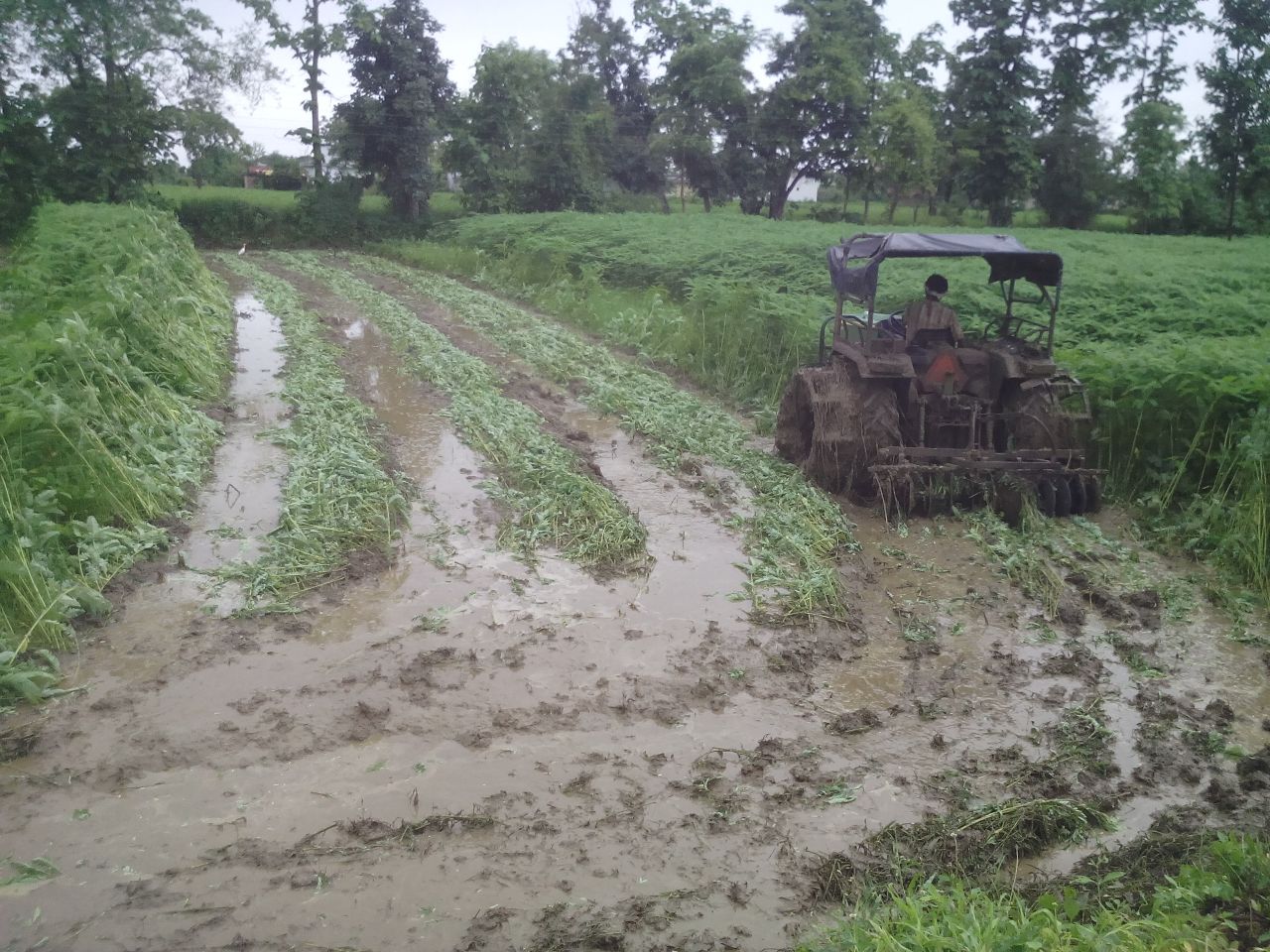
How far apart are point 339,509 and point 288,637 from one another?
79.0 inches

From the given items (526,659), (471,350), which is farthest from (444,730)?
(471,350)

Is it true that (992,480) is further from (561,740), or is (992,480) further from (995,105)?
(995,105)

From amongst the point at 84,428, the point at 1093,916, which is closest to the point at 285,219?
the point at 84,428

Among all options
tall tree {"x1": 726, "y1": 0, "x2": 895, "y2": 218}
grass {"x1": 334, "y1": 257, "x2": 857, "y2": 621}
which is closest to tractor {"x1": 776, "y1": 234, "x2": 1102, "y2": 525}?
grass {"x1": 334, "y1": 257, "x2": 857, "y2": 621}

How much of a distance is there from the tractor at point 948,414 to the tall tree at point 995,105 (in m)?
39.1

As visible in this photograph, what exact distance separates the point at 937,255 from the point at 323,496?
574 centimetres

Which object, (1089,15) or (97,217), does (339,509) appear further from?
(1089,15)

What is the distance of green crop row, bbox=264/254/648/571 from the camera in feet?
25.2

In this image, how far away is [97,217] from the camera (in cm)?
2009

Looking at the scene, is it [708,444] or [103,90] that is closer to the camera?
[708,444]

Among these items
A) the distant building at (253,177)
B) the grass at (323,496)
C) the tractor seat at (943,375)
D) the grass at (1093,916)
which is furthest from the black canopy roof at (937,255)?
the distant building at (253,177)

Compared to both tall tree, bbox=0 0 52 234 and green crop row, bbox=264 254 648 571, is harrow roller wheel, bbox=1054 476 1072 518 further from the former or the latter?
tall tree, bbox=0 0 52 234

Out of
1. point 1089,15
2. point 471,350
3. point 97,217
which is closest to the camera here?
point 471,350

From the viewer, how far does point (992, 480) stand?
841 centimetres
